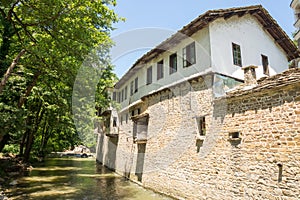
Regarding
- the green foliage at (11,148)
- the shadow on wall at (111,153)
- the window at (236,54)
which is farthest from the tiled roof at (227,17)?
the green foliage at (11,148)

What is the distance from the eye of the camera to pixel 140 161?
13.8m

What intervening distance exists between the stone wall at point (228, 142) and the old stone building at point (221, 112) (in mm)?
29

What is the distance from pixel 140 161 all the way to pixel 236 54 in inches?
346

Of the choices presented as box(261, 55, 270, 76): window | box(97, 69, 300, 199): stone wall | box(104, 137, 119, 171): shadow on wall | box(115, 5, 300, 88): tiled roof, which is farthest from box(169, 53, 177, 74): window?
box(104, 137, 119, 171): shadow on wall

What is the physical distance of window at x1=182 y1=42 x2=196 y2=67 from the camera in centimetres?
1008

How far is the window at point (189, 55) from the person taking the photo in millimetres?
10078

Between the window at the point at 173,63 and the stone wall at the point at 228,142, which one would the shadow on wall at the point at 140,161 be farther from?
the window at the point at 173,63

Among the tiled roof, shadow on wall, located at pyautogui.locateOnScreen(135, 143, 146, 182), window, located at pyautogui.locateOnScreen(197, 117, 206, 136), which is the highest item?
the tiled roof

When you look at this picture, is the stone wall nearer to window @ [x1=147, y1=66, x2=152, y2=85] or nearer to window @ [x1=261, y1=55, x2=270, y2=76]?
window @ [x1=147, y1=66, x2=152, y2=85]

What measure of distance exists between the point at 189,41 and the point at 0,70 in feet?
31.3

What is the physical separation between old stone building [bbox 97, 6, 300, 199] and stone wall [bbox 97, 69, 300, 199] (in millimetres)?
29

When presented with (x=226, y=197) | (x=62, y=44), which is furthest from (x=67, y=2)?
(x=226, y=197)

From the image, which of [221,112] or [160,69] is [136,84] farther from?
[221,112]

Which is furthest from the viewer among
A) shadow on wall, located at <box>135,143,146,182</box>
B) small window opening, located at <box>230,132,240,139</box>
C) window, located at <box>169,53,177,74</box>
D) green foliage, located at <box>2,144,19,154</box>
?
green foliage, located at <box>2,144,19,154</box>
